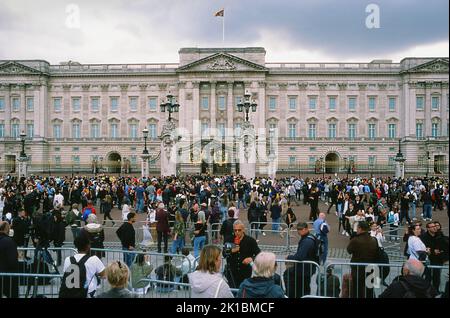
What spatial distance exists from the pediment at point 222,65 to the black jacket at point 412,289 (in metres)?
63.4

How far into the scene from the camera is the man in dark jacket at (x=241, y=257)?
9.08m

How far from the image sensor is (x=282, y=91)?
69688mm

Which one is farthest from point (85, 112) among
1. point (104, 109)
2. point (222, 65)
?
point (222, 65)

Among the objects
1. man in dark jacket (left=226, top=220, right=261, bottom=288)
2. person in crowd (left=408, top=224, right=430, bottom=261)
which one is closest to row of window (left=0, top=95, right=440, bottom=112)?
person in crowd (left=408, top=224, right=430, bottom=261)

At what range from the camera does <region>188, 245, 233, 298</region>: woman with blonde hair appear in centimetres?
602

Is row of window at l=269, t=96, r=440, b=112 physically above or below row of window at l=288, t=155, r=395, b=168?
above

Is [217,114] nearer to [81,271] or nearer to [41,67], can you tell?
[41,67]

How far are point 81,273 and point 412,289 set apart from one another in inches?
190

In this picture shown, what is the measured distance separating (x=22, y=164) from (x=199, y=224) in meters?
36.8

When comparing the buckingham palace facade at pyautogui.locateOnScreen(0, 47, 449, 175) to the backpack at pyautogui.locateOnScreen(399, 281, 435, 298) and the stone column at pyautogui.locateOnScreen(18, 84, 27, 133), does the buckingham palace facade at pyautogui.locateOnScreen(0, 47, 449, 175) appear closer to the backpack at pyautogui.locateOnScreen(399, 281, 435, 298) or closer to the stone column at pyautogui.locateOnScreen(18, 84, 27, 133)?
the stone column at pyautogui.locateOnScreen(18, 84, 27, 133)

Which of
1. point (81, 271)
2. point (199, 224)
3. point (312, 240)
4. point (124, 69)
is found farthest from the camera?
point (124, 69)

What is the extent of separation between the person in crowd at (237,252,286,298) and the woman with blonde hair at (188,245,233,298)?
0.80ft

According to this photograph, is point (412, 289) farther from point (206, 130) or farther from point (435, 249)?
point (206, 130)
